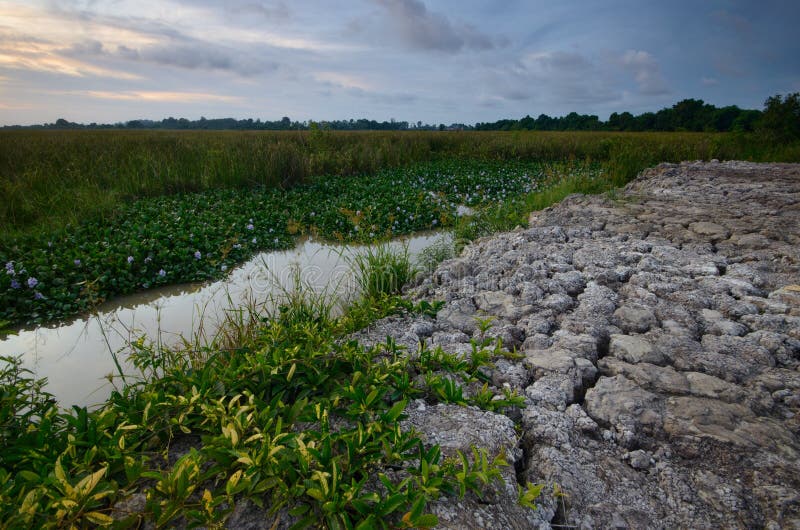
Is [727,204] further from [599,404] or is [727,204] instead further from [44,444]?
[44,444]

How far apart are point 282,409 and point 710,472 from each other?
1.68 meters

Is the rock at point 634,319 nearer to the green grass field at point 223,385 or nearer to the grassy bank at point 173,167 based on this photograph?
the green grass field at point 223,385

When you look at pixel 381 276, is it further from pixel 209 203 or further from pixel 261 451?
pixel 209 203

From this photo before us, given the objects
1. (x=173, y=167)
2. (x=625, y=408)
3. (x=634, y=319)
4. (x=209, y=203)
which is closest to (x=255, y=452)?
(x=625, y=408)

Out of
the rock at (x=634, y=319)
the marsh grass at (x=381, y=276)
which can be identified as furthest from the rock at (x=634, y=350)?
the marsh grass at (x=381, y=276)

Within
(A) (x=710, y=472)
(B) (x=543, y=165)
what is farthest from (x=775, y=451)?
(B) (x=543, y=165)

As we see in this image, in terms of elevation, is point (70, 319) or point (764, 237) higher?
point (764, 237)

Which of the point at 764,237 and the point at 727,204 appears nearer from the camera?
the point at 764,237

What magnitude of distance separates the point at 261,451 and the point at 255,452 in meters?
0.03

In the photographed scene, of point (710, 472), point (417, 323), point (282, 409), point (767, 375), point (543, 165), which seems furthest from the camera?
point (543, 165)

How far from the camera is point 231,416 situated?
164 centimetres

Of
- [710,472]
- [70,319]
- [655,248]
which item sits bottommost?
[70,319]

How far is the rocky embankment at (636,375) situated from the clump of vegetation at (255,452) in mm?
158

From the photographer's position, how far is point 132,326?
342 cm
